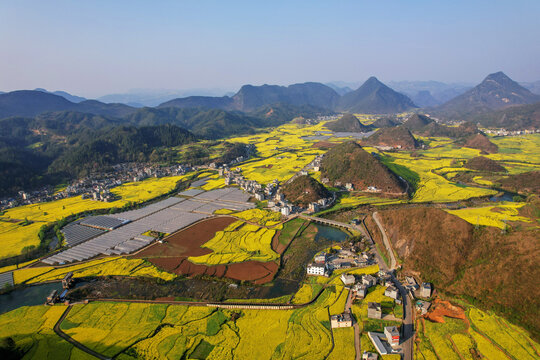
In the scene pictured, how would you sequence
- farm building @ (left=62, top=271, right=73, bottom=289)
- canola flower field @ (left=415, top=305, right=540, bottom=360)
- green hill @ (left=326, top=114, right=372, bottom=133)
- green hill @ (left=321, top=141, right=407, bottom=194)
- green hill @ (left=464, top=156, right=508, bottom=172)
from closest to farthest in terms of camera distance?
canola flower field @ (left=415, top=305, right=540, bottom=360) < farm building @ (left=62, top=271, right=73, bottom=289) < green hill @ (left=321, top=141, right=407, bottom=194) < green hill @ (left=464, top=156, right=508, bottom=172) < green hill @ (left=326, top=114, right=372, bottom=133)

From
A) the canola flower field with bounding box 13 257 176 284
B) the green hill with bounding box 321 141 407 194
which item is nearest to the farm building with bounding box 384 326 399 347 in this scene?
the canola flower field with bounding box 13 257 176 284

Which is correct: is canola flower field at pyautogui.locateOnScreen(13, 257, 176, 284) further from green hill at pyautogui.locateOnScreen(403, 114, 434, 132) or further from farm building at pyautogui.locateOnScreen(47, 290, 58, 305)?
green hill at pyautogui.locateOnScreen(403, 114, 434, 132)

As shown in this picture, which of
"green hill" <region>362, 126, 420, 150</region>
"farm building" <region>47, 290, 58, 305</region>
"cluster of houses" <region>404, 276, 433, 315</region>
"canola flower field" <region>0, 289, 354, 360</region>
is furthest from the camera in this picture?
"green hill" <region>362, 126, 420, 150</region>

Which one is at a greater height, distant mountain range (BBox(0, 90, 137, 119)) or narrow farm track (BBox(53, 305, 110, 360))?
distant mountain range (BBox(0, 90, 137, 119))

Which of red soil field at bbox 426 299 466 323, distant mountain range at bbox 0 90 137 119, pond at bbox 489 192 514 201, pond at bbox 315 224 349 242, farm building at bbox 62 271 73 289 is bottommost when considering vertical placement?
pond at bbox 489 192 514 201

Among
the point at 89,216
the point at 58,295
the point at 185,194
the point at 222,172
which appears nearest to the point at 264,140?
the point at 222,172

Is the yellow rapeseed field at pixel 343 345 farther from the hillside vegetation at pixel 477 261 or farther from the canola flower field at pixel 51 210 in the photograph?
the canola flower field at pixel 51 210

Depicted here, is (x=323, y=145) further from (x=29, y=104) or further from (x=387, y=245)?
(x=29, y=104)
